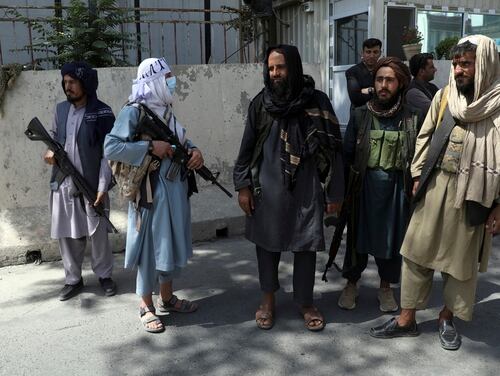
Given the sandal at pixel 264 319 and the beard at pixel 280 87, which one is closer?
the beard at pixel 280 87

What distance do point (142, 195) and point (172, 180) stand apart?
21 centimetres

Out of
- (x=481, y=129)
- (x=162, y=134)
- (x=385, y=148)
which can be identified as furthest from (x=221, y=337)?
(x=481, y=129)

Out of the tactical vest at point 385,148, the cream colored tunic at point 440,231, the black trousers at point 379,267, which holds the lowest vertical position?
the black trousers at point 379,267

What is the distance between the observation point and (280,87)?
9.87 feet

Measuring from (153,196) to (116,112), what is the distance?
8.13 feet

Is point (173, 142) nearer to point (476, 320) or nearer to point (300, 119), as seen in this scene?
point (300, 119)

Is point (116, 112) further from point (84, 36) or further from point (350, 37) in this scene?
point (350, 37)

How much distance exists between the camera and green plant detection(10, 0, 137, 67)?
5629mm

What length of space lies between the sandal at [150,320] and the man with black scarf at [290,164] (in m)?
0.82

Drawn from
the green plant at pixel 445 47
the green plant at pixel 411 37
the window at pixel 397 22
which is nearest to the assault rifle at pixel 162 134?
the green plant at pixel 411 37

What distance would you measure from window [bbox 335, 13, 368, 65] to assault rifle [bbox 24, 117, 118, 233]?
526cm

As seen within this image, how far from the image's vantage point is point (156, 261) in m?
3.12

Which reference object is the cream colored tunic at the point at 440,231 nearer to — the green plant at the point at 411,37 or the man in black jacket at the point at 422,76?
the man in black jacket at the point at 422,76

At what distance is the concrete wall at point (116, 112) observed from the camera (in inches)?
186
